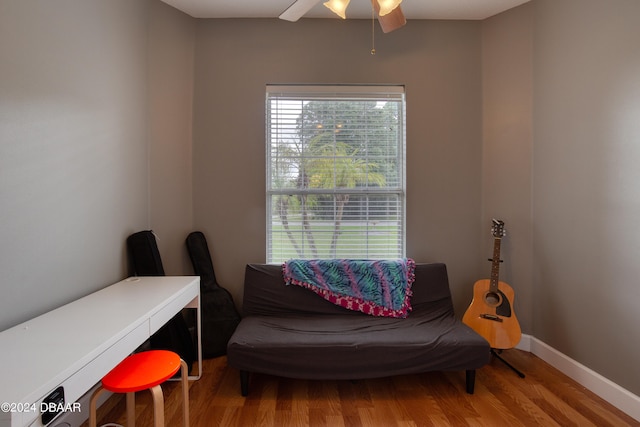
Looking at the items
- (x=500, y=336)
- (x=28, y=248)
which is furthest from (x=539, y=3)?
(x=28, y=248)

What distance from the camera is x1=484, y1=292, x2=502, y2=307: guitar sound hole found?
2.19 m

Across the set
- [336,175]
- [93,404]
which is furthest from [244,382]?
[336,175]

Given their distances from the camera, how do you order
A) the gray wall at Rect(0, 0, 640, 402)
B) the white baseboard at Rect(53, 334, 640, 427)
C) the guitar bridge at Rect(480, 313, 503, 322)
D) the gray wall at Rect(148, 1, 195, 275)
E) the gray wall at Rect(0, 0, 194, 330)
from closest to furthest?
the gray wall at Rect(0, 0, 194, 330) < the gray wall at Rect(0, 0, 640, 402) < the white baseboard at Rect(53, 334, 640, 427) < the guitar bridge at Rect(480, 313, 503, 322) < the gray wall at Rect(148, 1, 195, 275)

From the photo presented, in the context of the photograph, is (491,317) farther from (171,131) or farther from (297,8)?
(171,131)

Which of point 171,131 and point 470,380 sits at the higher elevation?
point 171,131

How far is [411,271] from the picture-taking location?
7.61ft

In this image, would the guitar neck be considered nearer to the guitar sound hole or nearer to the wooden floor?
the guitar sound hole

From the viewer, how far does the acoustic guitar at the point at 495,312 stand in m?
2.10

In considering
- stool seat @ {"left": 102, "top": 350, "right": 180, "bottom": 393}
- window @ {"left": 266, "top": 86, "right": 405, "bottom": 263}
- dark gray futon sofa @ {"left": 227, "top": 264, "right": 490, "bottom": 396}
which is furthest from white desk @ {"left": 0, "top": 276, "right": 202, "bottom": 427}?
window @ {"left": 266, "top": 86, "right": 405, "bottom": 263}

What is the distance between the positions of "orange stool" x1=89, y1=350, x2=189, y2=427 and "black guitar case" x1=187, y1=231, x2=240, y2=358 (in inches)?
35.2

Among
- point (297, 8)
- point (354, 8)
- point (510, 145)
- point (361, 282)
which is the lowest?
point (361, 282)

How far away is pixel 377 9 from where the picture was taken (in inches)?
66.0

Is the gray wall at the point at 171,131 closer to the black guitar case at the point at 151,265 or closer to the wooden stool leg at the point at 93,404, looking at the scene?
the black guitar case at the point at 151,265

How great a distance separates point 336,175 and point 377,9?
1248 millimetres
